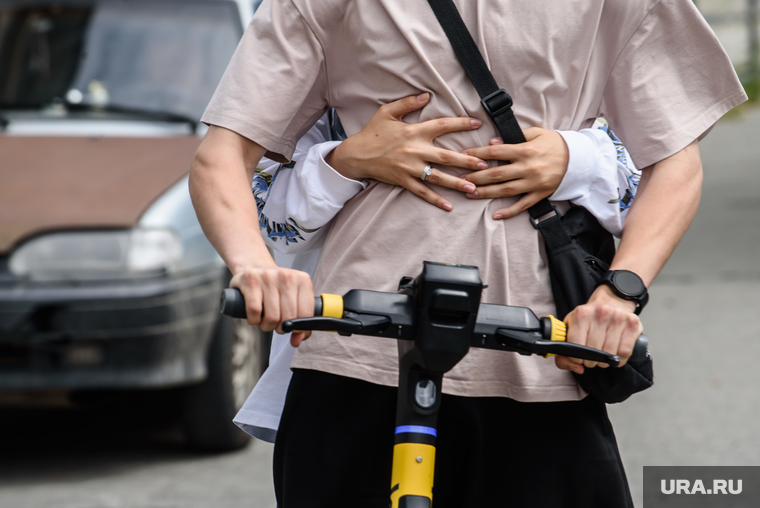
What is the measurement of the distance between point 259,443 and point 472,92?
133 inches

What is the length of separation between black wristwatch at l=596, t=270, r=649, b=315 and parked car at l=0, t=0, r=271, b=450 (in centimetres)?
255

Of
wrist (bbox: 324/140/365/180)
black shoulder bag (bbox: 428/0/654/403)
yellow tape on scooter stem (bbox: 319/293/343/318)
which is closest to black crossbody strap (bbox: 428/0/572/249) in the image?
black shoulder bag (bbox: 428/0/654/403)

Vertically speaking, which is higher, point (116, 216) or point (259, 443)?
point (116, 216)

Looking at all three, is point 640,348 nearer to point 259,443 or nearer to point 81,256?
point 81,256

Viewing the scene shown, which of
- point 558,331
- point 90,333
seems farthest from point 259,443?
point 558,331

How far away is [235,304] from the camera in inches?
57.2

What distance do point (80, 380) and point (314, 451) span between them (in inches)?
91.0

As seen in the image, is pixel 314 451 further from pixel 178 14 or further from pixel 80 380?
pixel 178 14

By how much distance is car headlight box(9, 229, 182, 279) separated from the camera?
3.85 m

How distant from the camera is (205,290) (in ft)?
13.3

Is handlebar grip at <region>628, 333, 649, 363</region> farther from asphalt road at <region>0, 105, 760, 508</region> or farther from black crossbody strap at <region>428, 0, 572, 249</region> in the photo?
asphalt road at <region>0, 105, 760, 508</region>

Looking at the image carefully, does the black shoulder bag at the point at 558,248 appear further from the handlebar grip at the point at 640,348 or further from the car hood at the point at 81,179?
the car hood at the point at 81,179

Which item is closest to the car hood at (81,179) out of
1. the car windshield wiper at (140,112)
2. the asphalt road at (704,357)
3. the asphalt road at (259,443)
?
the car windshield wiper at (140,112)

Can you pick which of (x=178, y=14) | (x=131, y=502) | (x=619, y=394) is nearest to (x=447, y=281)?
(x=619, y=394)
